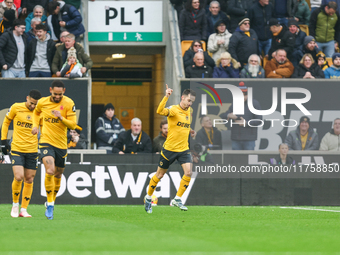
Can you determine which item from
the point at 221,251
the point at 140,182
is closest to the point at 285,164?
the point at 140,182

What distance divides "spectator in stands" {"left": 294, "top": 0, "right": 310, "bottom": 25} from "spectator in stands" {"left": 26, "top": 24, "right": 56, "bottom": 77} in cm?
838

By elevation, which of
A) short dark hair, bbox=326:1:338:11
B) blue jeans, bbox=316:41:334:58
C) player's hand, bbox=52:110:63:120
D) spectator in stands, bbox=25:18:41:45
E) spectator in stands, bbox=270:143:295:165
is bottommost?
spectator in stands, bbox=270:143:295:165

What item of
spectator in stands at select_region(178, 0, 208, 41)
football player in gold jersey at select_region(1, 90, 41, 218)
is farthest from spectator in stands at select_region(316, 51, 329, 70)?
football player in gold jersey at select_region(1, 90, 41, 218)

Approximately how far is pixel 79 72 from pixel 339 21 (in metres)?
8.75

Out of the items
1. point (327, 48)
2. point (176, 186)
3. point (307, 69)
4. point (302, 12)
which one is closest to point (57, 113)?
point (176, 186)

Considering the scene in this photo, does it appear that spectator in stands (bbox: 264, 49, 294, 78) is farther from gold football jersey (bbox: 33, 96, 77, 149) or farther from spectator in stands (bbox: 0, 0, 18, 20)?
gold football jersey (bbox: 33, 96, 77, 149)

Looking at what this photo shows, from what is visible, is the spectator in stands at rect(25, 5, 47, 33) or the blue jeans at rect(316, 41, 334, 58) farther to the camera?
the blue jeans at rect(316, 41, 334, 58)

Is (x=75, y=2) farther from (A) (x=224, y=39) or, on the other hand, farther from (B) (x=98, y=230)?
(B) (x=98, y=230)

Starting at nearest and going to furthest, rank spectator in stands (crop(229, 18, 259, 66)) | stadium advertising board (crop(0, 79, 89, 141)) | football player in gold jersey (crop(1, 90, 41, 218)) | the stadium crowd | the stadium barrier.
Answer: football player in gold jersey (crop(1, 90, 41, 218)) < the stadium barrier < the stadium crowd < stadium advertising board (crop(0, 79, 89, 141)) < spectator in stands (crop(229, 18, 259, 66))

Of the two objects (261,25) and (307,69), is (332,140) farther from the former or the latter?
(261,25)

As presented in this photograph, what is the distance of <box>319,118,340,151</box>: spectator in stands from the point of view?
15461mm

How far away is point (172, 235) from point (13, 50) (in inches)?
402

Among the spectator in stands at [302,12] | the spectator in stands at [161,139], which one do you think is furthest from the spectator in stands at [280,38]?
the spectator in stands at [161,139]

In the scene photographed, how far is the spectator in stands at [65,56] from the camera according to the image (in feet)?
51.6
